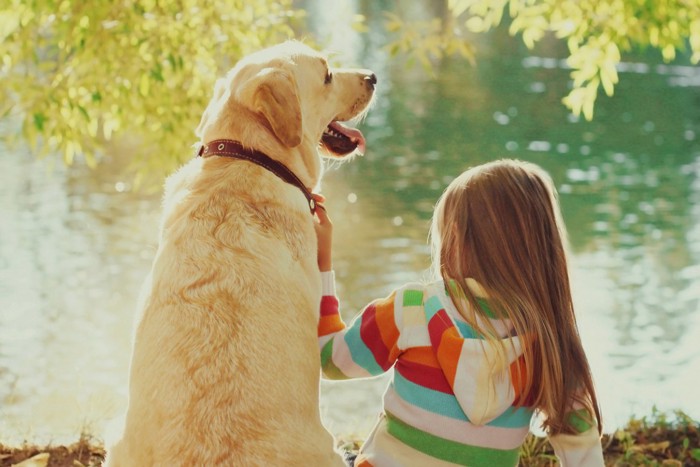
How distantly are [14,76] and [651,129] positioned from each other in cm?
2337

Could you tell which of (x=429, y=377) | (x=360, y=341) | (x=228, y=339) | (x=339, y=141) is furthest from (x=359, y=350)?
(x=339, y=141)

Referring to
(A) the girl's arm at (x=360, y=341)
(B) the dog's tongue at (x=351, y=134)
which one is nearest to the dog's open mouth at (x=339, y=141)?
(B) the dog's tongue at (x=351, y=134)

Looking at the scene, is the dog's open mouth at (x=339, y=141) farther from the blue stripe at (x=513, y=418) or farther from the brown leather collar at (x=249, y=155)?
the blue stripe at (x=513, y=418)

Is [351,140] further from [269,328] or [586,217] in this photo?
[586,217]

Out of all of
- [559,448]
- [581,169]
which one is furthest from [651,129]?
[559,448]

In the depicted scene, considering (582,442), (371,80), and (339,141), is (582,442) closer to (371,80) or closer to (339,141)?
(339,141)

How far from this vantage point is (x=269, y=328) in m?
2.64

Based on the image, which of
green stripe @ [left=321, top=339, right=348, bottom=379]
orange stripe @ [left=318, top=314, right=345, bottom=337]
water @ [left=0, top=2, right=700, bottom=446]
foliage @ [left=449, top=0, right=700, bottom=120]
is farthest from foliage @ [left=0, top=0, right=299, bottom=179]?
green stripe @ [left=321, top=339, right=348, bottom=379]

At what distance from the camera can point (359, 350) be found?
2.88m

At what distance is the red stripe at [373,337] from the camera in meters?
2.82

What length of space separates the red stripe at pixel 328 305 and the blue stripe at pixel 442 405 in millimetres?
341

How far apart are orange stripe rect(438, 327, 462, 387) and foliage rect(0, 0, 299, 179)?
3.26 m

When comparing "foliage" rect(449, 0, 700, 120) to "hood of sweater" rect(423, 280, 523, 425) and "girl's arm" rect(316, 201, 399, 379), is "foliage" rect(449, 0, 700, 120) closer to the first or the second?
"girl's arm" rect(316, 201, 399, 379)

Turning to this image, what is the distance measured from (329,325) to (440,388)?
0.49m
